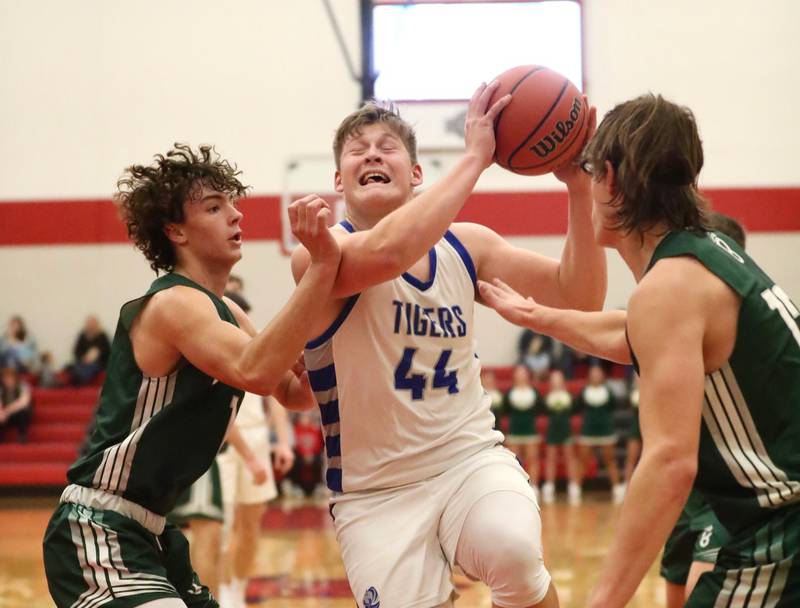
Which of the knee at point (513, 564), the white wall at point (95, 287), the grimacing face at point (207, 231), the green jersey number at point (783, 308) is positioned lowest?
the white wall at point (95, 287)

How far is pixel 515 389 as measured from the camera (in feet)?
42.9

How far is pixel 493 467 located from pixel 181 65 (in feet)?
40.4

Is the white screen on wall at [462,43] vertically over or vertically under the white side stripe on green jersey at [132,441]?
over

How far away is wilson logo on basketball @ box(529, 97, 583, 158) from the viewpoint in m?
3.53

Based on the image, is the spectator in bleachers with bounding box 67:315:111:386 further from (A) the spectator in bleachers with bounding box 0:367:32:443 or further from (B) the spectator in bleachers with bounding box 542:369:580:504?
(B) the spectator in bleachers with bounding box 542:369:580:504

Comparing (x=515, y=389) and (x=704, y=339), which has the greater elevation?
(x=704, y=339)

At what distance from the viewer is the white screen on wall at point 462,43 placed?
11.0m

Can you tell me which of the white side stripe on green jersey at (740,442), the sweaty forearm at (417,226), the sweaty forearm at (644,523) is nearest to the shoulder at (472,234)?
the sweaty forearm at (417,226)

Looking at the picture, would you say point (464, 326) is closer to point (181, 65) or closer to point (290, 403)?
point (290, 403)

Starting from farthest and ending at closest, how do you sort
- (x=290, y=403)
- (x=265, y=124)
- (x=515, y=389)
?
(x=265, y=124) → (x=515, y=389) → (x=290, y=403)

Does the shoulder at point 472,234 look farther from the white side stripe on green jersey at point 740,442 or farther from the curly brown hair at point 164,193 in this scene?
the white side stripe on green jersey at point 740,442

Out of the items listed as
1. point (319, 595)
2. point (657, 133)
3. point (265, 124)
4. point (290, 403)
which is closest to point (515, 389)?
point (265, 124)

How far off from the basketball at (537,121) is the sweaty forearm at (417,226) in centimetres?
35

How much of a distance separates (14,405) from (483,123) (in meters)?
11.8
